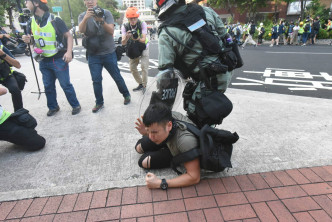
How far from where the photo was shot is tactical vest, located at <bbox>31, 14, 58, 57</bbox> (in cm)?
342

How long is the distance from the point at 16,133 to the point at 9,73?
1.29 metres

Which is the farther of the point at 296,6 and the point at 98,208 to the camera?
the point at 296,6

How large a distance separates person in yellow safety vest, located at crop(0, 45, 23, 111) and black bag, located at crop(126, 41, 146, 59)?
1885 millimetres

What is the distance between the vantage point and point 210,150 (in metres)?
1.87

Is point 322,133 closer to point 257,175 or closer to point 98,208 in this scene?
point 257,175

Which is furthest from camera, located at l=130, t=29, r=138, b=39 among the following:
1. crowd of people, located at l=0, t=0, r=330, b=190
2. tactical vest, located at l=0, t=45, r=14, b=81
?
tactical vest, located at l=0, t=45, r=14, b=81

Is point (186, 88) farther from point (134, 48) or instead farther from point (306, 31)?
point (306, 31)

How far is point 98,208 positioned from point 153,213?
467 millimetres

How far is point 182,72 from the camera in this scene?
219 cm

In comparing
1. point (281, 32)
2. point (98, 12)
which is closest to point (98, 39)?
point (98, 12)

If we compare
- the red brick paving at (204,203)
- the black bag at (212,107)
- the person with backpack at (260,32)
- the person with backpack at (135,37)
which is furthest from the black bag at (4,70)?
the person with backpack at (260,32)

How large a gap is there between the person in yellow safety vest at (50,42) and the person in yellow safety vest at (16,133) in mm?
1087

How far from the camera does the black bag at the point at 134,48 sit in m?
4.35

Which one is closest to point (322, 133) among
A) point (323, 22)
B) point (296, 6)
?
point (323, 22)
